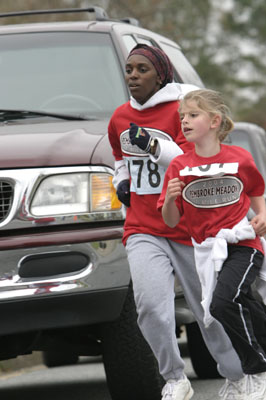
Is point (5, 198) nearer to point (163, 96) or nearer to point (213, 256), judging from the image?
point (163, 96)

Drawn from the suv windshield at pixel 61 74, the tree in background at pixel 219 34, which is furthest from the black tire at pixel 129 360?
the tree in background at pixel 219 34

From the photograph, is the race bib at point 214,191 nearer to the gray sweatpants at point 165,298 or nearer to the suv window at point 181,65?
the gray sweatpants at point 165,298

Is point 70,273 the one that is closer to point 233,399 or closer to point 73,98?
point 233,399

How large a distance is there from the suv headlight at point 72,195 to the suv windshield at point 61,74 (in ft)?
3.22

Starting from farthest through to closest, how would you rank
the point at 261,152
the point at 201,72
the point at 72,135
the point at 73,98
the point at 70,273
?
the point at 201,72, the point at 261,152, the point at 73,98, the point at 72,135, the point at 70,273

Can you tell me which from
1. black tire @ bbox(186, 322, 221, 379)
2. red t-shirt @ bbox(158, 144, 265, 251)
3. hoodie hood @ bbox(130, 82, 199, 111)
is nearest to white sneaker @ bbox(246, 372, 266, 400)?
red t-shirt @ bbox(158, 144, 265, 251)

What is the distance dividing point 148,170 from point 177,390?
98 cm

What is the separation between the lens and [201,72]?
124 ft

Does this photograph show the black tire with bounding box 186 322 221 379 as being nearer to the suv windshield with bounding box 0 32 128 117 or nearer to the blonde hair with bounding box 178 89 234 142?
the suv windshield with bounding box 0 32 128 117

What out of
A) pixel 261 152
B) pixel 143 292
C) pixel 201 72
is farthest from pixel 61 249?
pixel 201 72

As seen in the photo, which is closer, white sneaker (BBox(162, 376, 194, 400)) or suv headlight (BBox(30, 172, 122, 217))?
white sneaker (BBox(162, 376, 194, 400))

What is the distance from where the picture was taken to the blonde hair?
450 centimetres

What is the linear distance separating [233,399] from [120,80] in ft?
6.75

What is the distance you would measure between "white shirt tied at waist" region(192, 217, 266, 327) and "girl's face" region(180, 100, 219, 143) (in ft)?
1.31
